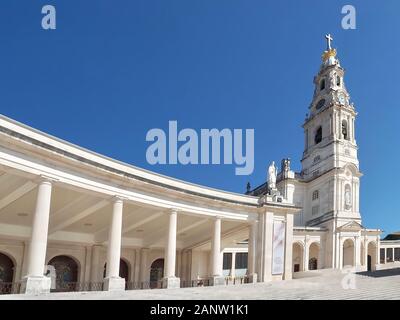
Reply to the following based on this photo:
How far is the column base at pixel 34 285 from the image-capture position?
69.2ft

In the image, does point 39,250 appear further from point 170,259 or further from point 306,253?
point 306,253

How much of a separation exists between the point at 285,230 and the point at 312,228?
37.8 m

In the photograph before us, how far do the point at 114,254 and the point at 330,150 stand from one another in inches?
2242

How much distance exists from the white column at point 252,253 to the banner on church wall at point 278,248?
4.89 ft

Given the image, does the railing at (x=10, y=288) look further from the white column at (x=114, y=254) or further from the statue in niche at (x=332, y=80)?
the statue in niche at (x=332, y=80)

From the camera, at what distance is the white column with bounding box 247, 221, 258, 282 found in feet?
117

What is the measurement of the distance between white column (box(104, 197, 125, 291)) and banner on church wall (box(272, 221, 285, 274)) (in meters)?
14.1

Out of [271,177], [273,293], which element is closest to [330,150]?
[271,177]

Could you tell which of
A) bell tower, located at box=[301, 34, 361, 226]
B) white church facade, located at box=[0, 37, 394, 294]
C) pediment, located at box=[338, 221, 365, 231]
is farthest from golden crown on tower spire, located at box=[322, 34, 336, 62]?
white church facade, located at box=[0, 37, 394, 294]

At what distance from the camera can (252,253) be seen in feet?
119

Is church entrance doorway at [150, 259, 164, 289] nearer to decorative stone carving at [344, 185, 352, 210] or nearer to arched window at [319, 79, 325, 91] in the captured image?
decorative stone carving at [344, 185, 352, 210]

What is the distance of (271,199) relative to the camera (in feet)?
123

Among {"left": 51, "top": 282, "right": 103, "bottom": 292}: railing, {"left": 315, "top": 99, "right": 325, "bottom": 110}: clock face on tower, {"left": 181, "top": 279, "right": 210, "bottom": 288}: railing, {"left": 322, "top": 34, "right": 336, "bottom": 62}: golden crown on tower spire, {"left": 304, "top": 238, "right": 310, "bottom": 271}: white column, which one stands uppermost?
{"left": 322, "top": 34, "right": 336, "bottom": 62}: golden crown on tower spire
